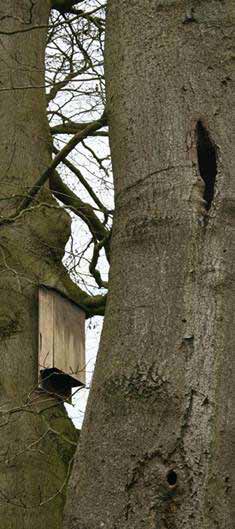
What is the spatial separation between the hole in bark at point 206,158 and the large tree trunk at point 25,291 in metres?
1.84

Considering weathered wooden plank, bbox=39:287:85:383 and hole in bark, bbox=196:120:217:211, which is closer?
hole in bark, bbox=196:120:217:211

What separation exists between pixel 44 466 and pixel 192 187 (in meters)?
2.50

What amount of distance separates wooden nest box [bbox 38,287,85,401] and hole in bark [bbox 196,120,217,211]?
232cm

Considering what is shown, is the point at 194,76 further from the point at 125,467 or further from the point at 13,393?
the point at 13,393

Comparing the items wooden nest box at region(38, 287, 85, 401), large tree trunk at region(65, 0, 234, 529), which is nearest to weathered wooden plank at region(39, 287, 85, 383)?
wooden nest box at region(38, 287, 85, 401)

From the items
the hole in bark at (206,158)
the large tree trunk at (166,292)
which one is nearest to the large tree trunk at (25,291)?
the large tree trunk at (166,292)

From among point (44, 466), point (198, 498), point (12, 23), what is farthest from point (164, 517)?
point (12, 23)

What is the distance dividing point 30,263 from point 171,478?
2911mm

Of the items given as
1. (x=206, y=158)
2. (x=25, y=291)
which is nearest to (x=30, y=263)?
(x=25, y=291)

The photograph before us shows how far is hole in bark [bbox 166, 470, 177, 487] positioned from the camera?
7.86 feet

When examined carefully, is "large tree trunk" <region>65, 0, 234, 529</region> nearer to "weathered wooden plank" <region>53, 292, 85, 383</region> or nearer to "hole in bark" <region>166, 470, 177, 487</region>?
"hole in bark" <region>166, 470, 177, 487</region>

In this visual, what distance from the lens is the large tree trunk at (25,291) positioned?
4.71 meters

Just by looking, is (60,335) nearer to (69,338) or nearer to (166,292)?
(69,338)

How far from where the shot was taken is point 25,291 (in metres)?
5.09
